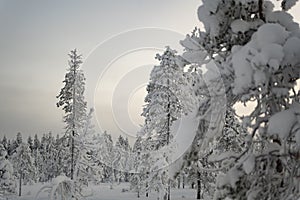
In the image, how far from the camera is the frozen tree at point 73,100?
26938 millimetres

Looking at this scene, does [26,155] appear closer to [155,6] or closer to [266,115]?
[155,6]

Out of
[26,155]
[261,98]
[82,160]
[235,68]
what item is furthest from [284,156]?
[26,155]

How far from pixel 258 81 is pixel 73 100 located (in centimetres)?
2313

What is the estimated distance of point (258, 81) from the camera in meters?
5.09

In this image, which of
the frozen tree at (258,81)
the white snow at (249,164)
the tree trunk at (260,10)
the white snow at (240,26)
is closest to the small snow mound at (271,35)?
the frozen tree at (258,81)

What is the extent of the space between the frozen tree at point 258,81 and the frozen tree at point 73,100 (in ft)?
69.7

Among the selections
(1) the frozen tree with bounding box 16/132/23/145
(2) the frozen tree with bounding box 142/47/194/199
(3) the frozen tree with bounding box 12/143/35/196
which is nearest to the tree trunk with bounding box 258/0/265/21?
(2) the frozen tree with bounding box 142/47/194/199

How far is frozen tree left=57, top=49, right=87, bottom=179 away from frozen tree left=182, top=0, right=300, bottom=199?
21250mm

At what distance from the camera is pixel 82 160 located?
2678 cm

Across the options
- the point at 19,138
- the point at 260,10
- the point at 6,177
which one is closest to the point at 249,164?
the point at 260,10

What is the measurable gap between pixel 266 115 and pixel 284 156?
0.69m

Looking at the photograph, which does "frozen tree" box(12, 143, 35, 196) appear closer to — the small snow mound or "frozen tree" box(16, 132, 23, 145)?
"frozen tree" box(16, 132, 23, 145)

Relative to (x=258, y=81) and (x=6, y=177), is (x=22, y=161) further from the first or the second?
(x=258, y=81)

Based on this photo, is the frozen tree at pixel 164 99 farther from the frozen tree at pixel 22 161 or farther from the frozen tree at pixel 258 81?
the frozen tree at pixel 22 161
